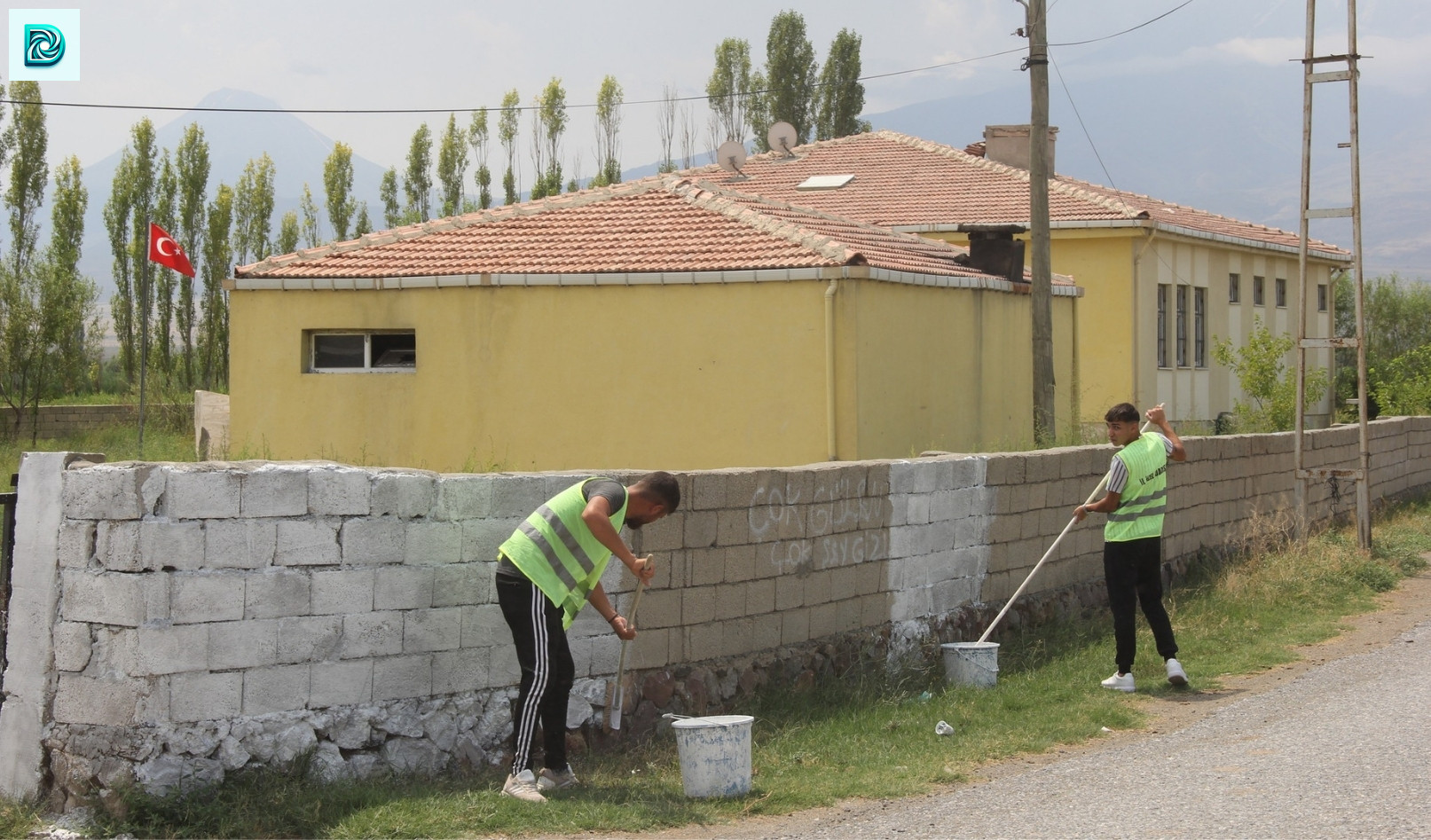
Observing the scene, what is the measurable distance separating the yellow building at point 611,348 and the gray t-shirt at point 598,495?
8546 mm

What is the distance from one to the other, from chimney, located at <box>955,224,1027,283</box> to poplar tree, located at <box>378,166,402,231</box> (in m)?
31.8

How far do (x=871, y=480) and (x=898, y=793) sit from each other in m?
2.66

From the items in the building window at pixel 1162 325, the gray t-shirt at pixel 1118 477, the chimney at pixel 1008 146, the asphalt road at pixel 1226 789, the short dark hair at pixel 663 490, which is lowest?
the asphalt road at pixel 1226 789

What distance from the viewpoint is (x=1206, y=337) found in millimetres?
28328

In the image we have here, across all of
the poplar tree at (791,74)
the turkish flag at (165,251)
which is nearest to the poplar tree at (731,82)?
the poplar tree at (791,74)

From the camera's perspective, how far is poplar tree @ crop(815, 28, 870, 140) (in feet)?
156

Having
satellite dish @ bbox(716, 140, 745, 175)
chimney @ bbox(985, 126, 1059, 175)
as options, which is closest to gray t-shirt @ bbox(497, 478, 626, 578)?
satellite dish @ bbox(716, 140, 745, 175)

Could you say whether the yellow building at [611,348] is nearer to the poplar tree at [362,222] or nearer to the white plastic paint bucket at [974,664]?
the white plastic paint bucket at [974,664]

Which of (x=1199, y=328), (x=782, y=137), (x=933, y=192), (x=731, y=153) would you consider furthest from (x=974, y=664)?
(x=782, y=137)

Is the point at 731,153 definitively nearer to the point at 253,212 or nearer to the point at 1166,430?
the point at 1166,430

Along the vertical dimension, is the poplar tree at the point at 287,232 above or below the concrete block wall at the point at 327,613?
above

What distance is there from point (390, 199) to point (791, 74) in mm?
14059

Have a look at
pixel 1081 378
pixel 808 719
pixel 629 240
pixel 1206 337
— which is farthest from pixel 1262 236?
pixel 808 719

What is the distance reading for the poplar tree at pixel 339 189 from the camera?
1773 inches
